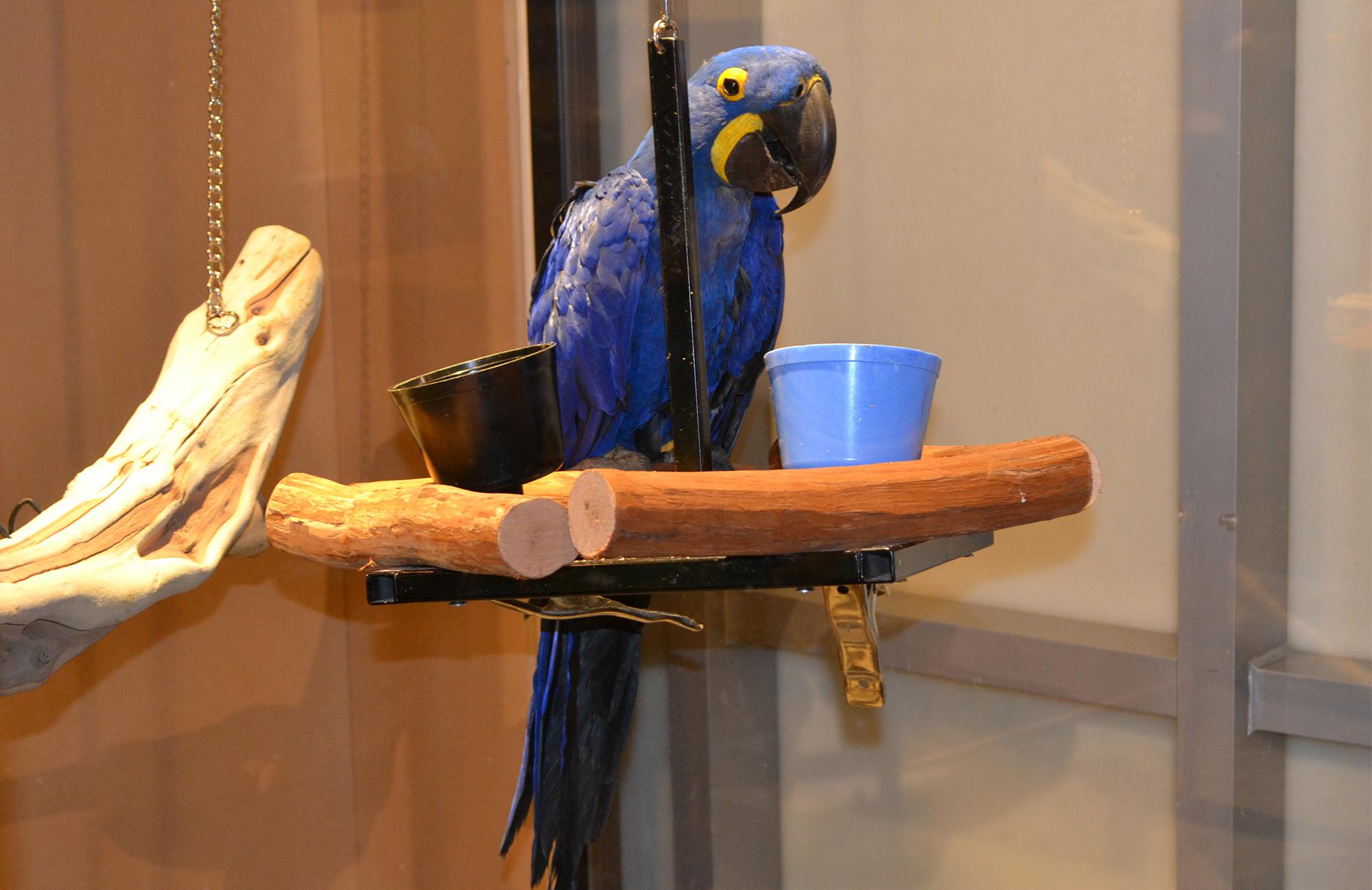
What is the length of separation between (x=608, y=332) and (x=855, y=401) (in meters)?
0.39

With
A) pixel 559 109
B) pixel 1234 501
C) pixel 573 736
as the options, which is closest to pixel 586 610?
pixel 573 736

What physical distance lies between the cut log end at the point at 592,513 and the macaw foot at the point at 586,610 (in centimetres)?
15

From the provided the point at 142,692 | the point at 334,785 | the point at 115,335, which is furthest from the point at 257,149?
the point at 334,785

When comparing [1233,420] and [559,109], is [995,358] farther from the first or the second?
[559,109]

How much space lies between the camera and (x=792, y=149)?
3.11 ft

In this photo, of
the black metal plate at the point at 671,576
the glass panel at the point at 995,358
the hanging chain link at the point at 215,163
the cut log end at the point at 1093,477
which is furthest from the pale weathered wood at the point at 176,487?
the cut log end at the point at 1093,477

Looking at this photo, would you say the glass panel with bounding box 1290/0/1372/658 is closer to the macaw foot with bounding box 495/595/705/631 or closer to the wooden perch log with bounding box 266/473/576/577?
the macaw foot with bounding box 495/595/705/631

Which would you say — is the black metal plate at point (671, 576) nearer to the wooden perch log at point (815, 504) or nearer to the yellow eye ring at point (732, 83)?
the wooden perch log at point (815, 504)

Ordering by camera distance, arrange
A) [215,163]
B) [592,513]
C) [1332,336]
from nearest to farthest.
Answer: [592,513]
[1332,336]
[215,163]

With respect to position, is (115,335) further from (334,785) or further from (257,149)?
(334,785)

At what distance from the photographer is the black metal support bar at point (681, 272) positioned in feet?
2.40

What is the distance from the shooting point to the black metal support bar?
732mm

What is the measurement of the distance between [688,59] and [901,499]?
41.8 inches

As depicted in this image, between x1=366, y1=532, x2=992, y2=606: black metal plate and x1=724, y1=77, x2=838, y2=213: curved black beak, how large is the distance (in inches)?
16.4
